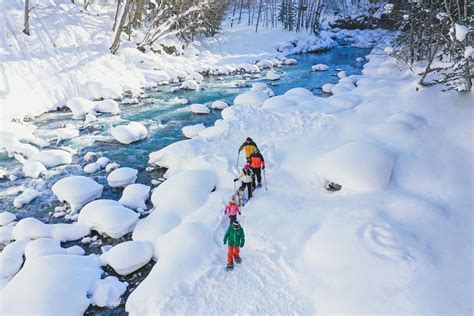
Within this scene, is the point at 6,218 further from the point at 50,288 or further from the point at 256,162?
the point at 256,162

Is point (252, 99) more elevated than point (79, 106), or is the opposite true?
point (252, 99)

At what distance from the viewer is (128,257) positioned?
7301 millimetres

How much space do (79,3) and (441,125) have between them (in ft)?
88.1

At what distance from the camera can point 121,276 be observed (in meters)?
7.27

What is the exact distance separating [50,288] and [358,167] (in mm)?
7013

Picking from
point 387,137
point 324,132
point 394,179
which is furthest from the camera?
point 324,132

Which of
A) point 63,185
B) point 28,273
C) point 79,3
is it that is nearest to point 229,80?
point 79,3

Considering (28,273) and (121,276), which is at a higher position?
(28,273)

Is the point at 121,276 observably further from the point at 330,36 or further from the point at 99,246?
the point at 330,36

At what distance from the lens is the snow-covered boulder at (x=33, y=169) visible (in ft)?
36.7

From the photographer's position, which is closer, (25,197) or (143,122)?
(25,197)

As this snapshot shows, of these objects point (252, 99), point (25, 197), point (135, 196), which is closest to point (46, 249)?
point (135, 196)

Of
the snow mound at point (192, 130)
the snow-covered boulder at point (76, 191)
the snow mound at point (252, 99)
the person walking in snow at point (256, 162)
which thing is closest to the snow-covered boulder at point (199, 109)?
the snow mound at point (252, 99)

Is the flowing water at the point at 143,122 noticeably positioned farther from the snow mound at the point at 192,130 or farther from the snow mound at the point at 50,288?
the snow mound at the point at 50,288
